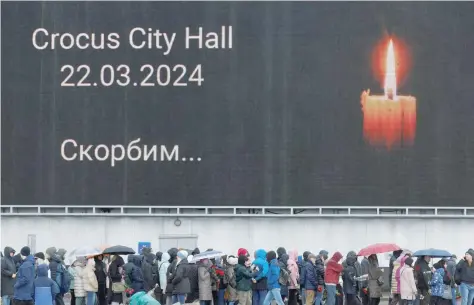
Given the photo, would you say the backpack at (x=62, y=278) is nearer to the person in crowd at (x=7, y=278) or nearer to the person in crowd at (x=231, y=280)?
the person in crowd at (x=7, y=278)

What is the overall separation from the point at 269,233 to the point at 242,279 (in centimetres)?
1033

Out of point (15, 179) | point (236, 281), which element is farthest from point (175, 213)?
point (236, 281)

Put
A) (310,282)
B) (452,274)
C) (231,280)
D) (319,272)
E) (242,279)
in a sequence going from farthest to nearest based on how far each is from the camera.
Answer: (319,272)
(310,282)
(452,274)
(231,280)
(242,279)

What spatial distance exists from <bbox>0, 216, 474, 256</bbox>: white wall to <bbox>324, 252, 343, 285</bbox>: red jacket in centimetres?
886

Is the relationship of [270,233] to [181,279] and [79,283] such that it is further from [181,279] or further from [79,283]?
[181,279]

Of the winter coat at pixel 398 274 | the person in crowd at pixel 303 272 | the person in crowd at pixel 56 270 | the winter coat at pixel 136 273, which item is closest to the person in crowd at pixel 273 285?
the person in crowd at pixel 303 272

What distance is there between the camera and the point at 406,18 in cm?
4169

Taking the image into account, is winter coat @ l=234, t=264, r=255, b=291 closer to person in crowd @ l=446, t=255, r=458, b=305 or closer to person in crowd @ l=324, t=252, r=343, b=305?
person in crowd @ l=324, t=252, r=343, b=305

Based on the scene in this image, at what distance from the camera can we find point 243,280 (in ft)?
103

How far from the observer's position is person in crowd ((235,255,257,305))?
102 feet

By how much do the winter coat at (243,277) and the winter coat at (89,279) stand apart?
3034 millimetres

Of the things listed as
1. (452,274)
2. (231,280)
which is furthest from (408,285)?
(231,280)

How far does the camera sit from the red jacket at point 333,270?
3234cm

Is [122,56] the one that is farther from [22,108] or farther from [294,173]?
[294,173]
